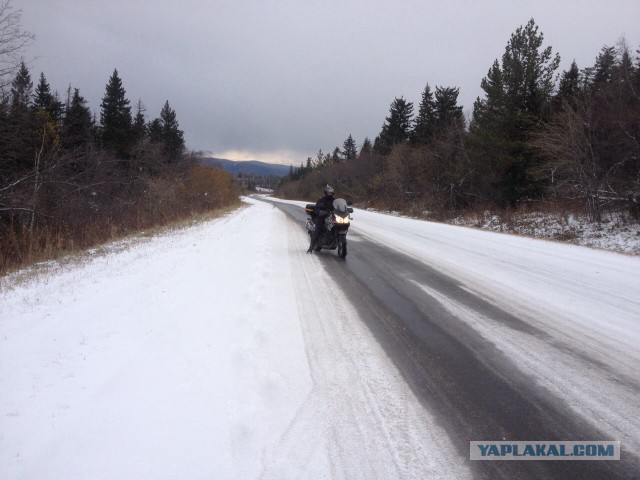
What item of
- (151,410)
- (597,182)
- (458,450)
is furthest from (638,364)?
(597,182)

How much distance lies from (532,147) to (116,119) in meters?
45.9

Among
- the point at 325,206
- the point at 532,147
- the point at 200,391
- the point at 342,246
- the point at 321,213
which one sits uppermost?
the point at 532,147

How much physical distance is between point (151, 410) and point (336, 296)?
12.3ft

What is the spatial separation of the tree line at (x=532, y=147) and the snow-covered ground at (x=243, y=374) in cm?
1083

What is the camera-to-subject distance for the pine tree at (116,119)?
4425 centimetres

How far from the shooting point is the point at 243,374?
135 inches

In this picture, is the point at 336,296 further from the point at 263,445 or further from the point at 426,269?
the point at 263,445

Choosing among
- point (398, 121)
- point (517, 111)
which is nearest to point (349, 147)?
point (398, 121)

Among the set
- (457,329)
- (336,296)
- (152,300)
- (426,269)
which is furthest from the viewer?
(426,269)

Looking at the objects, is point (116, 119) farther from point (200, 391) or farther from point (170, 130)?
point (200, 391)

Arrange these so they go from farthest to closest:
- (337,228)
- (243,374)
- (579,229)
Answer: (579,229) → (337,228) → (243,374)

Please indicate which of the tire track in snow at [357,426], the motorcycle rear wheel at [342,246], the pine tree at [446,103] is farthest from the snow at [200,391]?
the pine tree at [446,103]

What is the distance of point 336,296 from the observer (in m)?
6.22

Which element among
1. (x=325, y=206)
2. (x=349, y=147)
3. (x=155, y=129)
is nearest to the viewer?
(x=325, y=206)
